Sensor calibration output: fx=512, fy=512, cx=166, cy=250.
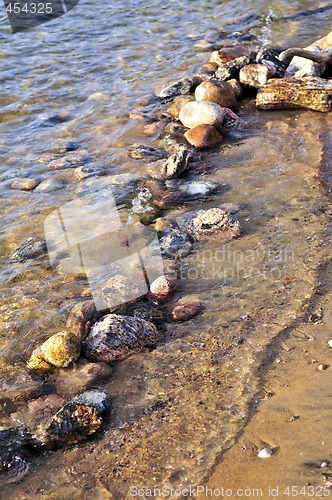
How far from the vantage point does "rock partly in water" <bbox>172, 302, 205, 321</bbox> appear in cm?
368

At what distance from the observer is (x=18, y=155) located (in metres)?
6.27

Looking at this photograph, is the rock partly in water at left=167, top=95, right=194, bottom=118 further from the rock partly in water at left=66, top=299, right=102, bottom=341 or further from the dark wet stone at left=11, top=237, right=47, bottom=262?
the rock partly in water at left=66, top=299, right=102, bottom=341

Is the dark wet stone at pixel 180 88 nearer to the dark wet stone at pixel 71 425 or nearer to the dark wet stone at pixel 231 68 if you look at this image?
the dark wet stone at pixel 231 68

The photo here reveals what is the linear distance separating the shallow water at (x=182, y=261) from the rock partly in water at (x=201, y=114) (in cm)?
36

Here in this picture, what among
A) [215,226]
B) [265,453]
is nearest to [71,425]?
[265,453]

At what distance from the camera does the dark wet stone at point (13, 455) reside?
8.90ft

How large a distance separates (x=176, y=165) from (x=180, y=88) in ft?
8.18

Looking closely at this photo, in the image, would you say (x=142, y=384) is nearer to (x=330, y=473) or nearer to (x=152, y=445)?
(x=152, y=445)

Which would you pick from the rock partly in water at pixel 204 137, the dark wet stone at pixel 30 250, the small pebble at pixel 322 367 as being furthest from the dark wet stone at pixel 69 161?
the small pebble at pixel 322 367

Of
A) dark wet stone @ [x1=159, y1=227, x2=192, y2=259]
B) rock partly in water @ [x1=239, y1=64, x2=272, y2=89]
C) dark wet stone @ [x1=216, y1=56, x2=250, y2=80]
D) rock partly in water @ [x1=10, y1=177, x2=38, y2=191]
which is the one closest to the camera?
dark wet stone @ [x1=159, y1=227, x2=192, y2=259]

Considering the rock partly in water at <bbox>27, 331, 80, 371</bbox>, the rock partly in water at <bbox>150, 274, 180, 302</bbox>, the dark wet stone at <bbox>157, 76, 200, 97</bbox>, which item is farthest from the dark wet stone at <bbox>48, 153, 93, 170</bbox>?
the rock partly in water at <bbox>27, 331, 80, 371</bbox>

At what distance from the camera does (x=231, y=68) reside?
24.2 feet

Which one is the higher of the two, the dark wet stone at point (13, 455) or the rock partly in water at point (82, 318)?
the rock partly in water at point (82, 318)

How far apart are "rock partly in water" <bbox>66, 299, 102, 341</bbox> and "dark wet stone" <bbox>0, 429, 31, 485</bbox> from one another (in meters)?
0.79
